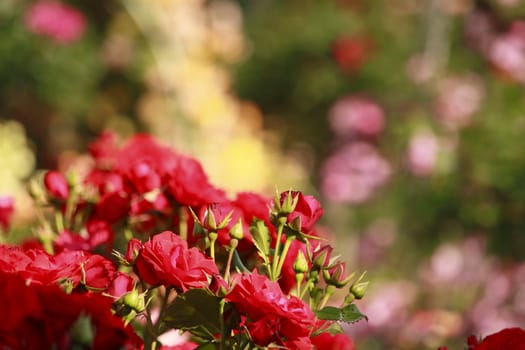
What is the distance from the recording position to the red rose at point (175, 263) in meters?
0.73

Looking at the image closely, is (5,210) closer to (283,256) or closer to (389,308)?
(283,256)

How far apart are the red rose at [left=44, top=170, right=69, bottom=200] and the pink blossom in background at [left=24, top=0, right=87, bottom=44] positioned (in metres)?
3.42

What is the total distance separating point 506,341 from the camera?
2.49ft

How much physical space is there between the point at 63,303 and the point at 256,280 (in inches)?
6.4

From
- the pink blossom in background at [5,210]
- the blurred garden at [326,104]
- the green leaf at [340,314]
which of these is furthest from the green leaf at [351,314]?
the blurred garden at [326,104]

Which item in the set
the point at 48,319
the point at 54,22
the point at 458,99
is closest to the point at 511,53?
the point at 458,99

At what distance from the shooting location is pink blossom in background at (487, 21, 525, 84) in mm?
3348

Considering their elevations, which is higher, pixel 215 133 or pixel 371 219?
pixel 215 133

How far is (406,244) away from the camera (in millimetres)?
4117

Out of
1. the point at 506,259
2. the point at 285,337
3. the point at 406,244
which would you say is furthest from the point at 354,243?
the point at 285,337

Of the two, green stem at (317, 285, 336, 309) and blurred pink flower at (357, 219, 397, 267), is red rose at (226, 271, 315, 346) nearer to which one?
green stem at (317, 285, 336, 309)

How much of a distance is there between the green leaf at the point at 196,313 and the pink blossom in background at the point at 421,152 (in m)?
2.38

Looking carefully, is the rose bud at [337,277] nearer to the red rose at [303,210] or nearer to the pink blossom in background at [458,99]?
the red rose at [303,210]

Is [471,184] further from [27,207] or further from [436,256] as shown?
[27,207]
